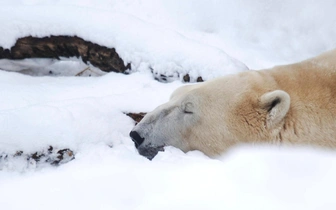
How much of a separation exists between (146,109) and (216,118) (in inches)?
36.9

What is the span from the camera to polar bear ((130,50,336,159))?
104 inches

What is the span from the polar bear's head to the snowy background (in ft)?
0.33

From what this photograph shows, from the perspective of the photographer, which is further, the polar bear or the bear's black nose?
the bear's black nose

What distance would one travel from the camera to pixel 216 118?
2.83m

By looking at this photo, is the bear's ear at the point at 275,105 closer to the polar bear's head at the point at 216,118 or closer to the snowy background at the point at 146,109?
the polar bear's head at the point at 216,118

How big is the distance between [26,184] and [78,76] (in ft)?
9.89

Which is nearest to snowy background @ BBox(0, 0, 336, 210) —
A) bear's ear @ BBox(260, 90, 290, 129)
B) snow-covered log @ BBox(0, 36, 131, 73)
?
snow-covered log @ BBox(0, 36, 131, 73)

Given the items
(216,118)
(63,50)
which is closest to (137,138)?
(216,118)

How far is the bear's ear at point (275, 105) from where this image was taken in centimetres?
258

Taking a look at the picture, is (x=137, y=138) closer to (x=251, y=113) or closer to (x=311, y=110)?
(x=251, y=113)

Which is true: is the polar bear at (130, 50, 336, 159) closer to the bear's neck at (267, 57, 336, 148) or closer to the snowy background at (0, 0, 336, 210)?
the bear's neck at (267, 57, 336, 148)

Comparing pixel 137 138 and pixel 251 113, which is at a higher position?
pixel 251 113

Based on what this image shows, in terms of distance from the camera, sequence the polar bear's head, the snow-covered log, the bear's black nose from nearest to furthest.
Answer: the polar bear's head
the bear's black nose
the snow-covered log

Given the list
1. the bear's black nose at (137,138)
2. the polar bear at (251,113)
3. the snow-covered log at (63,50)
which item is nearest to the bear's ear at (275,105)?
the polar bear at (251,113)
